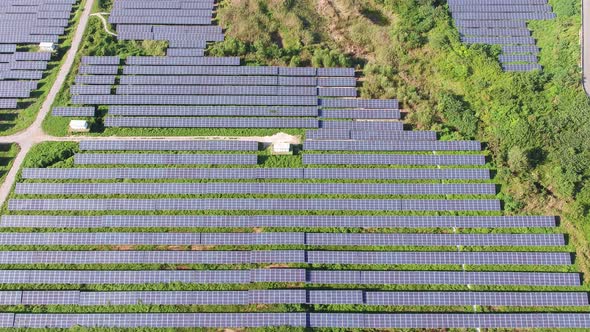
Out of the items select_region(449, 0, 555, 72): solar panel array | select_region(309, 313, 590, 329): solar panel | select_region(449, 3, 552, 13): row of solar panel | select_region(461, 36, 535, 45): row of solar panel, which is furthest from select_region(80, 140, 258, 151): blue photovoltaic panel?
select_region(449, 3, 552, 13): row of solar panel

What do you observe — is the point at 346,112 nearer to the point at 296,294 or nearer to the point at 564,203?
the point at 296,294

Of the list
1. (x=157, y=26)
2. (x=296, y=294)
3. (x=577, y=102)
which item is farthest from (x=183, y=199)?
(x=577, y=102)

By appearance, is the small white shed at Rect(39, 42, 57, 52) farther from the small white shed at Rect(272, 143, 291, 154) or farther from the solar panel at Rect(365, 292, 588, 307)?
the solar panel at Rect(365, 292, 588, 307)

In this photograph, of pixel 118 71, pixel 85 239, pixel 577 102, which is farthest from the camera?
pixel 118 71

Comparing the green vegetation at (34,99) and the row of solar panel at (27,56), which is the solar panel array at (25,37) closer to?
the row of solar panel at (27,56)

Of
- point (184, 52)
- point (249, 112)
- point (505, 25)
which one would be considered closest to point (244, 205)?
point (249, 112)

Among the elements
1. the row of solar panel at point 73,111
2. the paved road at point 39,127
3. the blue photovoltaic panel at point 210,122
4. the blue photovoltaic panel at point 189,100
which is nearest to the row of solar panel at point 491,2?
the blue photovoltaic panel at point 189,100
